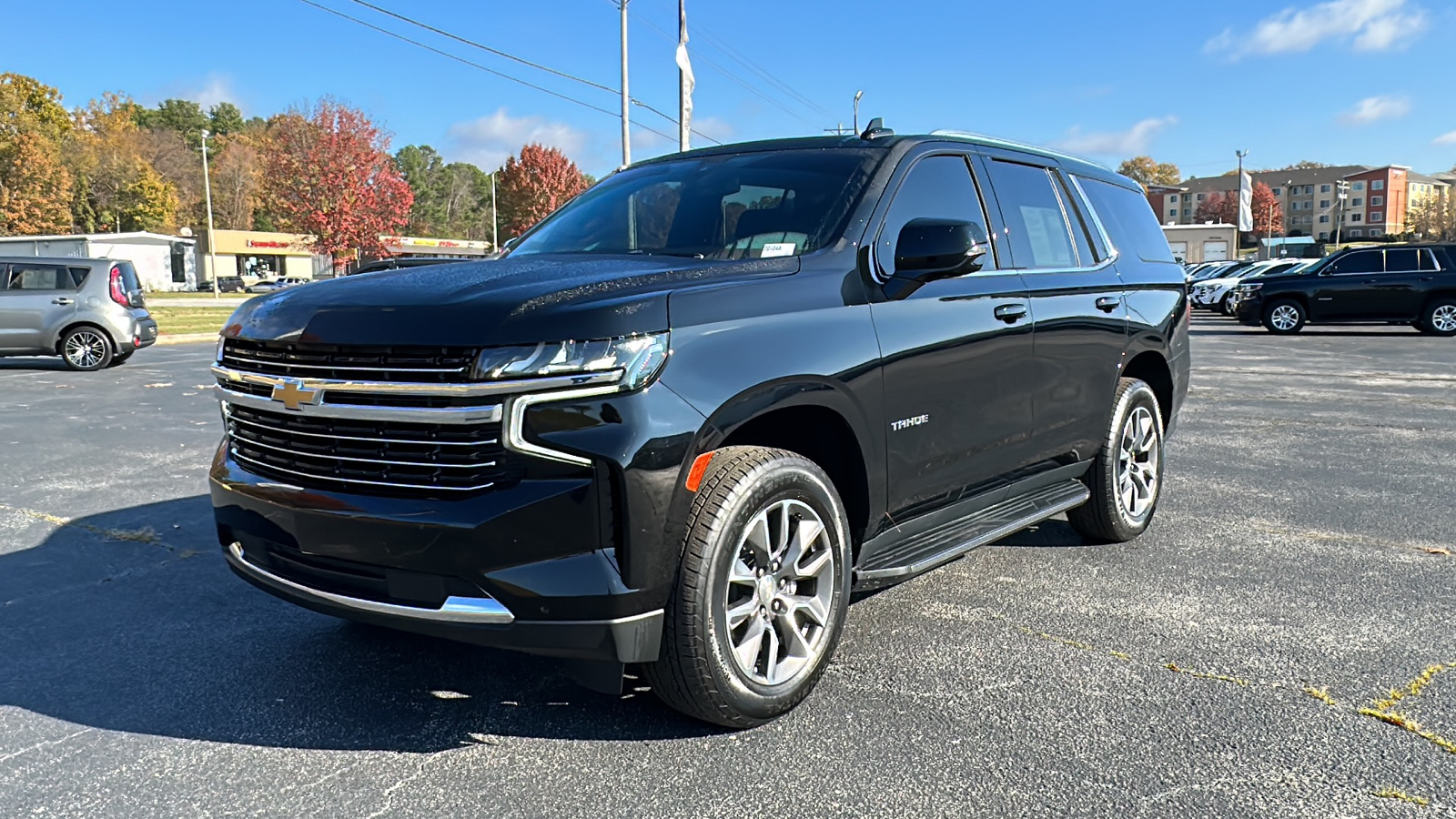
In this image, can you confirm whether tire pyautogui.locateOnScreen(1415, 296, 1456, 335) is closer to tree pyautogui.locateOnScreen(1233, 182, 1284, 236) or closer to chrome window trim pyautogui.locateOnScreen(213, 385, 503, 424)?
chrome window trim pyautogui.locateOnScreen(213, 385, 503, 424)

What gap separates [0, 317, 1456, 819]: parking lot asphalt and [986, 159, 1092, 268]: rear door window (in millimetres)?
1432

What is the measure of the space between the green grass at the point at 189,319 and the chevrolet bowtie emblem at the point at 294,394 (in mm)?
17659

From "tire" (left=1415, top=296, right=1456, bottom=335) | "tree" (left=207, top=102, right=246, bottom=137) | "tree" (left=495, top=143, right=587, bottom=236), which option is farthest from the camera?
"tree" (left=207, top=102, right=246, bottom=137)

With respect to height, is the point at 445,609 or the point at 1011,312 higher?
the point at 1011,312

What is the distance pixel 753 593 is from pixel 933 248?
134cm

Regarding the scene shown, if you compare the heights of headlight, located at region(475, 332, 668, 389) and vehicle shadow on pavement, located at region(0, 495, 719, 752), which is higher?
headlight, located at region(475, 332, 668, 389)

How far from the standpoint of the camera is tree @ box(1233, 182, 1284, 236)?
13562 cm

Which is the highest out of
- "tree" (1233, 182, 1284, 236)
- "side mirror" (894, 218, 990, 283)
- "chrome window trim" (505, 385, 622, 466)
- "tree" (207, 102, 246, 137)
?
"tree" (207, 102, 246, 137)

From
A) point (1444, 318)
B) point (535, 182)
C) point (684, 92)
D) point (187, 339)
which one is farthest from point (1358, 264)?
point (535, 182)

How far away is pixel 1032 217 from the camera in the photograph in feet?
15.3

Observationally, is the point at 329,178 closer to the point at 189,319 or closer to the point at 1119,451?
the point at 189,319

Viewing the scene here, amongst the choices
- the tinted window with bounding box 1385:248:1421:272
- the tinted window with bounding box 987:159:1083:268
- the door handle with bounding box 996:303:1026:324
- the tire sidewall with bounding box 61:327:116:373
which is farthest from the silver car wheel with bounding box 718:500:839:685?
the tinted window with bounding box 1385:248:1421:272

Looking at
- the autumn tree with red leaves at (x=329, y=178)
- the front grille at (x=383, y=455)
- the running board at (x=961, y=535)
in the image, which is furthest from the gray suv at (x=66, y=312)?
the autumn tree with red leaves at (x=329, y=178)

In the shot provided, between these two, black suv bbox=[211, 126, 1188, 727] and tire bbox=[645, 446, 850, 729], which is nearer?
black suv bbox=[211, 126, 1188, 727]
